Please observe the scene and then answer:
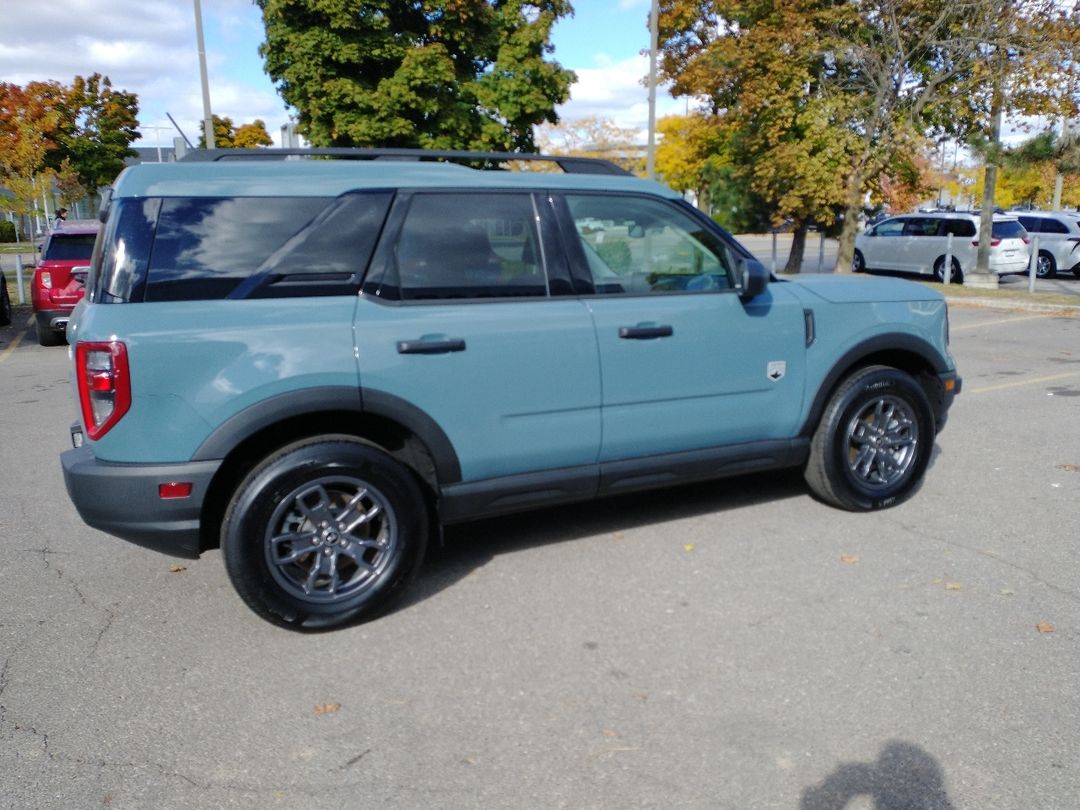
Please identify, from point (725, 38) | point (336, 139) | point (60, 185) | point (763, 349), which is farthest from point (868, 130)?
point (60, 185)

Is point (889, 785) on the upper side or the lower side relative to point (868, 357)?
lower

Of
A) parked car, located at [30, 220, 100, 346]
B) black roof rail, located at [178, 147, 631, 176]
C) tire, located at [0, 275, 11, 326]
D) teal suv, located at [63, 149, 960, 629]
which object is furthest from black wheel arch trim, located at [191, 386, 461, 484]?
tire, located at [0, 275, 11, 326]

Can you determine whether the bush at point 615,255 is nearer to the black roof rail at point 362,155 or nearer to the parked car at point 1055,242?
the black roof rail at point 362,155

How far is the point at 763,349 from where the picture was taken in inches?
187

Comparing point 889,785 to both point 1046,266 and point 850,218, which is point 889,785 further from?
point 1046,266

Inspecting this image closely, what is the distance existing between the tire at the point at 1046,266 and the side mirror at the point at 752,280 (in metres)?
21.9

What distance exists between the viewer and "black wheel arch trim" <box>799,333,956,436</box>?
16.4ft

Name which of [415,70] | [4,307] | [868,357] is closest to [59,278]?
[4,307]

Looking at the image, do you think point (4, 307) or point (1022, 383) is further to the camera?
point (4, 307)

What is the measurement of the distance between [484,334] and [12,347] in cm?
1129

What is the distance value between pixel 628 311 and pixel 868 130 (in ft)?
59.6

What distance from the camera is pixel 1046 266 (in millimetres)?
23391

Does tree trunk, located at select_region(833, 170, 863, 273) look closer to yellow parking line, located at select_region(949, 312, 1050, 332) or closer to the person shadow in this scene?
yellow parking line, located at select_region(949, 312, 1050, 332)

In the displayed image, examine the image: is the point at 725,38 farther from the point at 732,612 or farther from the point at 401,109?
the point at 732,612
